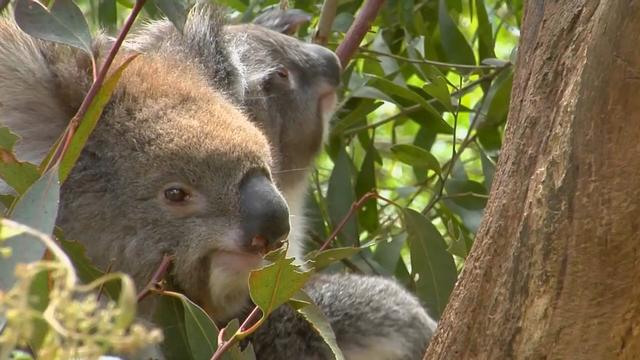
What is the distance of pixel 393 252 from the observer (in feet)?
10.2

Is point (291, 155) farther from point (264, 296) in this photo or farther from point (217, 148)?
point (264, 296)

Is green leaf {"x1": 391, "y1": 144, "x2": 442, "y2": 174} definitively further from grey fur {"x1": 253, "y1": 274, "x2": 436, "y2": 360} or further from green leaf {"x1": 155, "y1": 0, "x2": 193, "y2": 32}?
green leaf {"x1": 155, "y1": 0, "x2": 193, "y2": 32}

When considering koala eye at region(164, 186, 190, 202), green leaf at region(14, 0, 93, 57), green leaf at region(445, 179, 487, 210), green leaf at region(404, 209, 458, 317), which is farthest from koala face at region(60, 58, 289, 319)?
green leaf at region(445, 179, 487, 210)

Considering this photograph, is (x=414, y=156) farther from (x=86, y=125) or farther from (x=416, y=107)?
(x=86, y=125)

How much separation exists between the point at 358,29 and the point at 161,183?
3.47 feet

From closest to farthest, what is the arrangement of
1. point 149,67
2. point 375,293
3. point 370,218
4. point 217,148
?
1. point 217,148
2. point 149,67
3. point 375,293
4. point 370,218

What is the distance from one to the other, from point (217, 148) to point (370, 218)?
141 cm

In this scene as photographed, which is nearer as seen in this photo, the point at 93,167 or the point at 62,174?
the point at 62,174

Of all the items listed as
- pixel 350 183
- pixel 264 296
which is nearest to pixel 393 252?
pixel 350 183

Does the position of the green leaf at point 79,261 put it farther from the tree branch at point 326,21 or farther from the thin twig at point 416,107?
the thin twig at point 416,107

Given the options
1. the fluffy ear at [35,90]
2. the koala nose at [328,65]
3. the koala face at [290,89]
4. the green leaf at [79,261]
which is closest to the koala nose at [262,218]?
the green leaf at [79,261]

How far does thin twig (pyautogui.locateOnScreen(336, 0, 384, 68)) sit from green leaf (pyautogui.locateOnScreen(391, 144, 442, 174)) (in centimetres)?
28

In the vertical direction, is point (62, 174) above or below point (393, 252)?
above

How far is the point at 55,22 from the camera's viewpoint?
5.72 feet
